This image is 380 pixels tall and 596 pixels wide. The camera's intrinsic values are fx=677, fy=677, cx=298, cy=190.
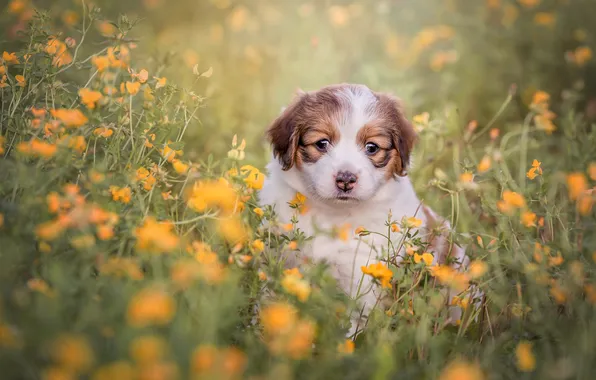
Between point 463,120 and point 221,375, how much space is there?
4.54 meters

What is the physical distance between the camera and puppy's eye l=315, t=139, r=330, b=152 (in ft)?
10.6

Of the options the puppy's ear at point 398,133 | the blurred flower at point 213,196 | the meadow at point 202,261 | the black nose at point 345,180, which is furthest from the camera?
the puppy's ear at point 398,133

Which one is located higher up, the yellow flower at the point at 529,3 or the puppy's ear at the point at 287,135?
the yellow flower at the point at 529,3

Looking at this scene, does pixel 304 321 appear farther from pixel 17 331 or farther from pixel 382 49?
pixel 382 49

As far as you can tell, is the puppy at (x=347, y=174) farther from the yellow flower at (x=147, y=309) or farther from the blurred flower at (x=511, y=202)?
the yellow flower at (x=147, y=309)

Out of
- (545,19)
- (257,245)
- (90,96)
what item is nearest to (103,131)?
(90,96)

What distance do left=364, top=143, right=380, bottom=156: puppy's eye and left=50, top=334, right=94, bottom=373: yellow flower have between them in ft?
6.65

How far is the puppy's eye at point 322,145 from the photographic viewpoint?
3.24m

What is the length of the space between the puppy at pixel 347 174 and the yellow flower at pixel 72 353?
5.65 feet

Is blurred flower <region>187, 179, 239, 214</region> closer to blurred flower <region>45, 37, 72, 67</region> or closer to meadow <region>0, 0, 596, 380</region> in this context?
meadow <region>0, 0, 596, 380</region>

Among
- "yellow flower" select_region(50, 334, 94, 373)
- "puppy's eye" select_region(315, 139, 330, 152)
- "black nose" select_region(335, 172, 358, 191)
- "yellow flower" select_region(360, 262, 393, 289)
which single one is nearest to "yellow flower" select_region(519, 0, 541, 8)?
"puppy's eye" select_region(315, 139, 330, 152)

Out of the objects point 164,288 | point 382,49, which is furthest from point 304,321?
point 382,49

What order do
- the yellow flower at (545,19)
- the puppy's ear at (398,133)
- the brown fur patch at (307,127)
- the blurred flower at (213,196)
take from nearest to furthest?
the blurred flower at (213,196), the brown fur patch at (307,127), the puppy's ear at (398,133), the yellow flower at (545,19)

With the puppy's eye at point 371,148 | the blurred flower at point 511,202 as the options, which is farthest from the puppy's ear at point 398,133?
the blurred flower at point 511,202
